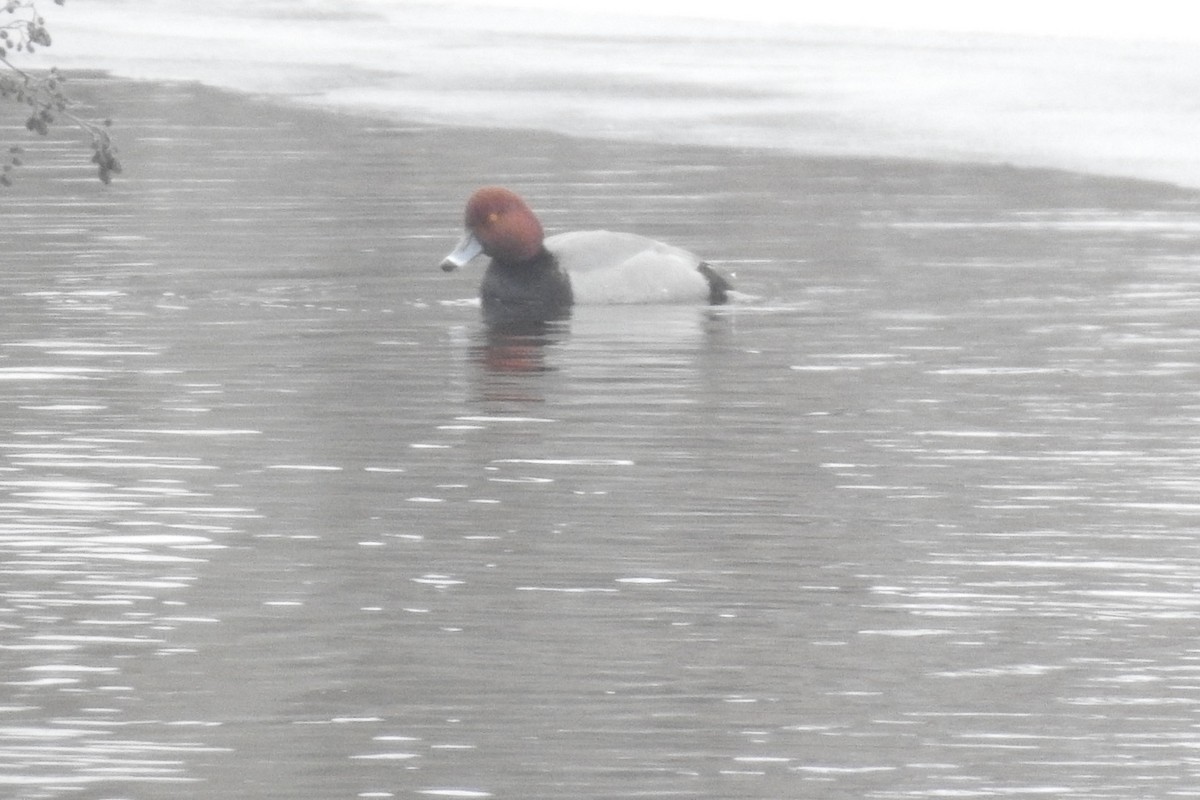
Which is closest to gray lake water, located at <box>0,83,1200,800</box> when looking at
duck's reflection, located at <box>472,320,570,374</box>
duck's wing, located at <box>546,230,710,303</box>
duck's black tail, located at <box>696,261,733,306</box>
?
duck's reflection, located at <box>472,320,570,374</box>

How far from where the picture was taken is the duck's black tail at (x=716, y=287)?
1316 centimetres

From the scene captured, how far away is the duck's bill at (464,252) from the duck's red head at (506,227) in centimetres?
5

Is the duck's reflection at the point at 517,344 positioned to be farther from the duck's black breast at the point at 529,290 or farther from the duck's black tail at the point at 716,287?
the duck's black tail at the point at 716,287

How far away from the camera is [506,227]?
1323cm

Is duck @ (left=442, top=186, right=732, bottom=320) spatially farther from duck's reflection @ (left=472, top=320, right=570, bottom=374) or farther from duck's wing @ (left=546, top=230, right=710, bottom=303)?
duck's reflection @ (left=472, top=320, right=570, bottom=374)

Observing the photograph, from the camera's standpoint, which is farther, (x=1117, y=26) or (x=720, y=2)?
(x=720, y=2)

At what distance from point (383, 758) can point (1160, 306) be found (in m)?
7.40

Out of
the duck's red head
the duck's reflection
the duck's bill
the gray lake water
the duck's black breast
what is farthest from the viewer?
the duck's bill

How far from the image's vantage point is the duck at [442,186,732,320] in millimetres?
13188

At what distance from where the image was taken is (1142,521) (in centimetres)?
792

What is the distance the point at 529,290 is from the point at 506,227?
30 cm

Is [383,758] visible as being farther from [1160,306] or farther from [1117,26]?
[1117,26]

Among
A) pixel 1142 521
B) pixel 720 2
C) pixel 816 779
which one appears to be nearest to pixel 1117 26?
pixel 720 2

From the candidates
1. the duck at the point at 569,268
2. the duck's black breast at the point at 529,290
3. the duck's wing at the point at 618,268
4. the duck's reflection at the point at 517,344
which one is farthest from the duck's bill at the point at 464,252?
the duck's reflection at the point at 517,344
